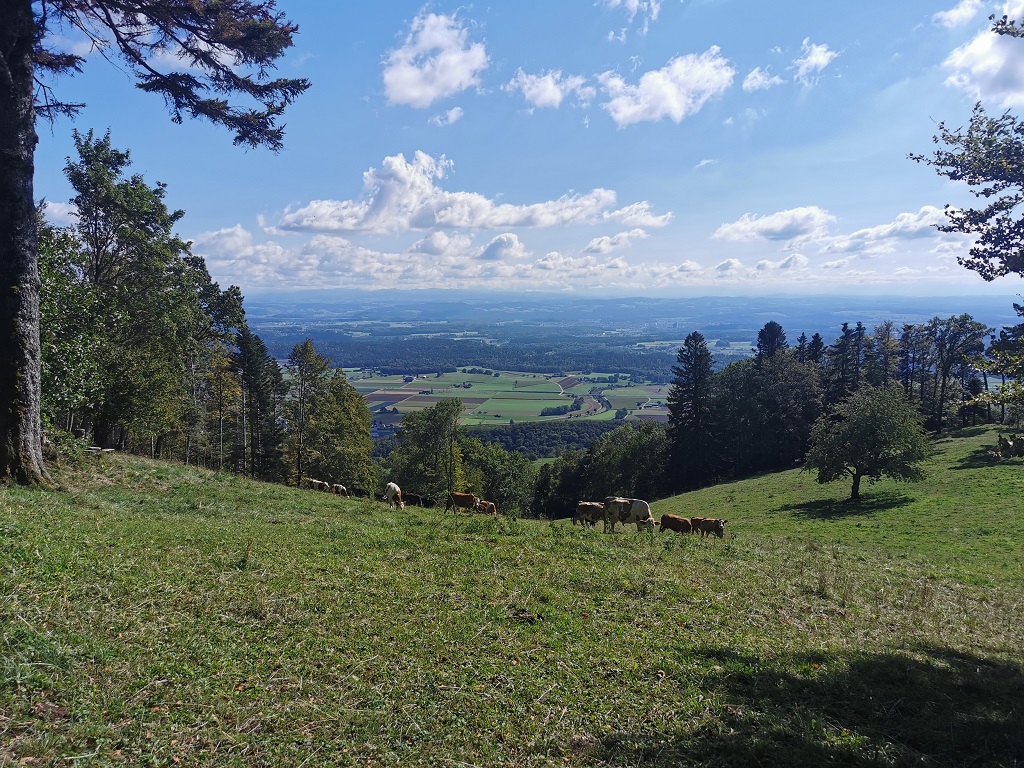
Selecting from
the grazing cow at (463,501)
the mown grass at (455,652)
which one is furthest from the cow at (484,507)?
the mown grass at (455,652)

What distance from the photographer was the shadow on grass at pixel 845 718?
15.8 feet

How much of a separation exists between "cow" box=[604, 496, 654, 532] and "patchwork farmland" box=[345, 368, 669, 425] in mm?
82542

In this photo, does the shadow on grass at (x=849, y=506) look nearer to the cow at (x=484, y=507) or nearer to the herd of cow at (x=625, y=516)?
the herd of cow at (x=625, y=516)

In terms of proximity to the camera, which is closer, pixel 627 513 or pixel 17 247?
pixel 17 247

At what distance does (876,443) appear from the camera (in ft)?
96.3

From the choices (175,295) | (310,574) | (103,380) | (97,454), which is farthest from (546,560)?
(175,295)

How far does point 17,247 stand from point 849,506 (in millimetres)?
34964

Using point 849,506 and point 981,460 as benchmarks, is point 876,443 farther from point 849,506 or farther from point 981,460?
point 981,460

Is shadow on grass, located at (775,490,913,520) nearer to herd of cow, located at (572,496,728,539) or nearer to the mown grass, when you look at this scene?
herd of cow, located at (572,496,728,539)

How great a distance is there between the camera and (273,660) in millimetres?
5543

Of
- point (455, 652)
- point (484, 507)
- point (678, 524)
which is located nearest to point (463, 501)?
point (484, 507)

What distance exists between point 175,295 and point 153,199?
16.1ft

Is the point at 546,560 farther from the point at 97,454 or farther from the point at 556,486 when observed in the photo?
the point at 556,486

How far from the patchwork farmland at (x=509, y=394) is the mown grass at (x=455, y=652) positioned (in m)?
89.4
